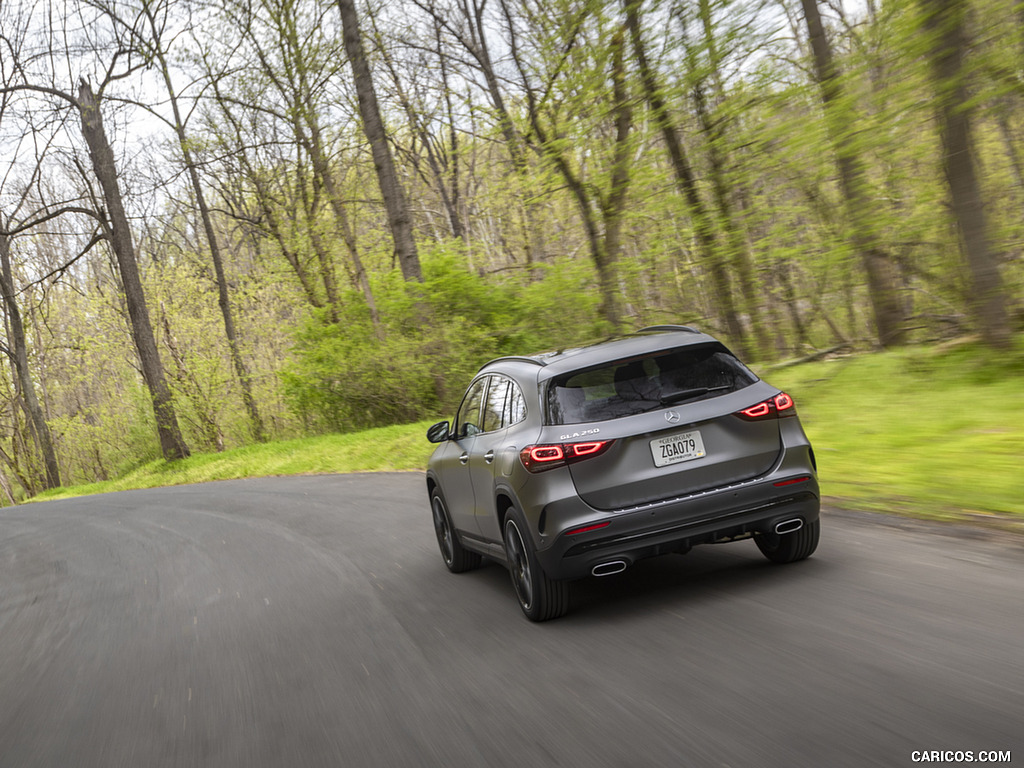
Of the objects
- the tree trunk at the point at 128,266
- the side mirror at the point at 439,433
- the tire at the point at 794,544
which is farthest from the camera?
the tree trunk at the point at 128,266

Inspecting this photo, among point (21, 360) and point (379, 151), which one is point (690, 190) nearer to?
point (379, 151)

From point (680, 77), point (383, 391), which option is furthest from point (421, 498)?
point (383, 391)

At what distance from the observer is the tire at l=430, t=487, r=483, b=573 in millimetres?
7848

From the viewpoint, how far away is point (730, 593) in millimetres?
5742

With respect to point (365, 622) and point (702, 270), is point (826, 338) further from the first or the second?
point (365, 622)

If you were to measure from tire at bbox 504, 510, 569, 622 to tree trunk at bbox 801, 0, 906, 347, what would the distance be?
8124mm

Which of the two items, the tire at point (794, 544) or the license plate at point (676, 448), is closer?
the license plate at point (676, 448)

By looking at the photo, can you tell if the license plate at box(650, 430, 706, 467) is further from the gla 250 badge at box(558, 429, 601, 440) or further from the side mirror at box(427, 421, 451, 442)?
the side mirror at box(427, 421, 451, 442)

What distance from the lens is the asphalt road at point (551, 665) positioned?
3686 millimetres

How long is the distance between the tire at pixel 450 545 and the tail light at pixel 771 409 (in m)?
3.06

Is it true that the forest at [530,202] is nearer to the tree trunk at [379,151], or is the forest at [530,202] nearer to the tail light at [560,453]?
the tree trunk at [379,151]

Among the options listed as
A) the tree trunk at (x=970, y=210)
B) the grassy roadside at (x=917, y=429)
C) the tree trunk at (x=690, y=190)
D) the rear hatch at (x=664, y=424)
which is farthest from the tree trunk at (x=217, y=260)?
the rear hatch at (x=664, y=424)

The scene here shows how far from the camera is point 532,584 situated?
18.7ft

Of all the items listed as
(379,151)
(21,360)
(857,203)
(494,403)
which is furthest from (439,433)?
(21,360)
